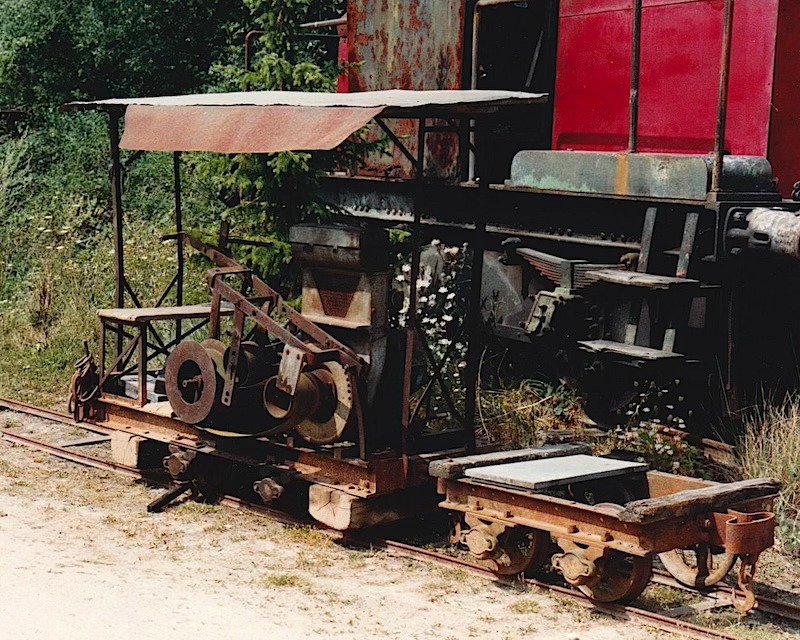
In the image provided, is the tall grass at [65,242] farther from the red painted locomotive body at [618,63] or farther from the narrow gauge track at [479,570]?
the red painted locomotive body at [618,63]

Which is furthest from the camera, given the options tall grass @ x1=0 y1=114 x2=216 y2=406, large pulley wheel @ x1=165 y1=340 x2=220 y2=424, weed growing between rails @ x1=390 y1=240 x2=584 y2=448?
tall grass @ x1=0 y1=114 x2=216 y2=406

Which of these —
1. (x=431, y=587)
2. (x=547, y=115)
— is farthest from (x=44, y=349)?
(x=431, y=587)

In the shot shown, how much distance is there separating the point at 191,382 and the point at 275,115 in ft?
5.52

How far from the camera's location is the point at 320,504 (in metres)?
7.03

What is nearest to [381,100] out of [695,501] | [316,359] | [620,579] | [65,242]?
[316,359]

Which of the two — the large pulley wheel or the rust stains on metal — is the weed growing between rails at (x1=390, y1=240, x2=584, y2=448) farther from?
the rust stains on metal

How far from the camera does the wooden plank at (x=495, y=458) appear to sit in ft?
21.6

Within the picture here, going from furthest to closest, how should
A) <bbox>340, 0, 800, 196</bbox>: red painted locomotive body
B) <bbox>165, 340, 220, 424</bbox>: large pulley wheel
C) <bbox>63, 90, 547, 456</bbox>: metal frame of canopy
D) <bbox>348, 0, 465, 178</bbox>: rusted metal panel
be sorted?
<bbox>348, 0, 465, 178</bbox>: rusted metal panel
<bbox>340, 0, 800, 196</bbox>: red painted locomotive body
<bbox>165, 340, 220, 424</bbox>: large pulley wheel
<bbox>63, 90, 547, 456</bbox>: metal frame of canopy

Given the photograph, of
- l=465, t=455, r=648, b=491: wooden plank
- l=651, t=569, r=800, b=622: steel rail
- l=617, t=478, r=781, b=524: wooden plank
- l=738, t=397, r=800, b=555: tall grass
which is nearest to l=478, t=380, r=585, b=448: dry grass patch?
l=738, t=397, r=800, b=555: tall grass

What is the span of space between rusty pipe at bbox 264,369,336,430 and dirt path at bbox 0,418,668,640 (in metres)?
0.68

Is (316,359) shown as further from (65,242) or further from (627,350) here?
(65,242)

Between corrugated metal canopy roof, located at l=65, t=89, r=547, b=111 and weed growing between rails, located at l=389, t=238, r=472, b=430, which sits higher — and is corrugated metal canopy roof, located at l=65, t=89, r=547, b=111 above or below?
above

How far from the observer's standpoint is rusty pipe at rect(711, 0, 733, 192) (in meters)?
7.67

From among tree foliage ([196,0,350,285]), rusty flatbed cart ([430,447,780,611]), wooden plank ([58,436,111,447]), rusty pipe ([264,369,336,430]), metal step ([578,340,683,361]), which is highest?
tree foliage ([196,0,350,285])
